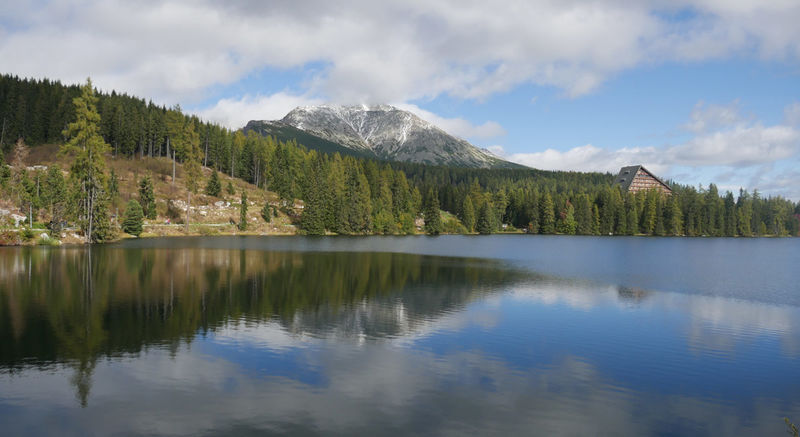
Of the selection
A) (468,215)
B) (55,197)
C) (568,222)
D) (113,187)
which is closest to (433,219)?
(468,215)

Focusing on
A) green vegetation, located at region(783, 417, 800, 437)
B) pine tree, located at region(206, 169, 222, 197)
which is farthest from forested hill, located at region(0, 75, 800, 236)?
green vegetation, located at region(783, 417, 800, 437)

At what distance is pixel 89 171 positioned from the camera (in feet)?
260

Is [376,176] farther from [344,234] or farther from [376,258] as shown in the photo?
[376,258]

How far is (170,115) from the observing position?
507 feet

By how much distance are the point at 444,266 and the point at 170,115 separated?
129373mm

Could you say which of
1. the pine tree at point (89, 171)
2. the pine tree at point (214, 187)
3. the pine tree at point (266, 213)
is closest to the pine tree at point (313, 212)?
the pine tree at point (266, 213)

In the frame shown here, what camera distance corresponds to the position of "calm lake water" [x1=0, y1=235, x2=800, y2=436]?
15.1 m

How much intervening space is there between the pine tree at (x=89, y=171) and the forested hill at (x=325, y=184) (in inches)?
1084

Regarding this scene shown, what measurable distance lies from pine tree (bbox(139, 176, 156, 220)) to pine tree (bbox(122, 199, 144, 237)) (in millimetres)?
13196

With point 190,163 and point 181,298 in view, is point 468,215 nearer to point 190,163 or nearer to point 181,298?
point 190,163

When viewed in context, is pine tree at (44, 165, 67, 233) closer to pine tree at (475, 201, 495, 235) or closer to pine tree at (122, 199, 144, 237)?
pine tree at (122, 199, 144, 237)

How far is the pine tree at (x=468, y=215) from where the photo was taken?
595ft

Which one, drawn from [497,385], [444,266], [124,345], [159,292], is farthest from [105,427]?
[444,266]

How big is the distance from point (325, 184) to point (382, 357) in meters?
124
